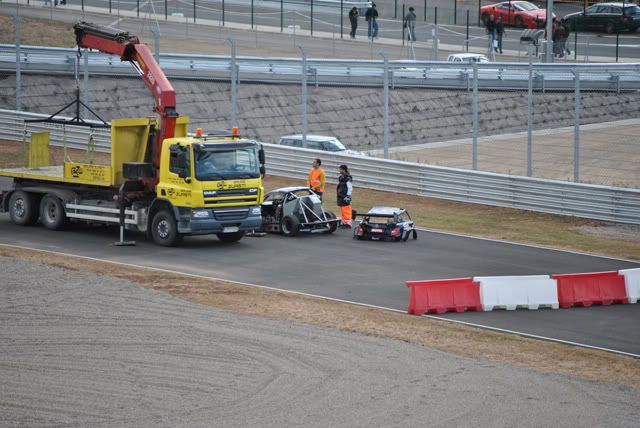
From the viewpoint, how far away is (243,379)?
14383 mm

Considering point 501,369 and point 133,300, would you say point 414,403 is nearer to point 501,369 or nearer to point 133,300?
point 501,369

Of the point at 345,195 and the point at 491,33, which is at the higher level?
the point at 491,33

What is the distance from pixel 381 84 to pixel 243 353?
2635 cm

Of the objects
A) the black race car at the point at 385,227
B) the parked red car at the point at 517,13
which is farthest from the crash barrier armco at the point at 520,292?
the parked red car at the point at 517,13

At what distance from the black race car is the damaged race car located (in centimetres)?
78

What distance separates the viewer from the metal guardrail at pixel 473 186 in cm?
2777

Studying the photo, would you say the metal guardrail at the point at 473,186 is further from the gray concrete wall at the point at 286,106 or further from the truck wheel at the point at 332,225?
the truck wheel at the point at 332,225

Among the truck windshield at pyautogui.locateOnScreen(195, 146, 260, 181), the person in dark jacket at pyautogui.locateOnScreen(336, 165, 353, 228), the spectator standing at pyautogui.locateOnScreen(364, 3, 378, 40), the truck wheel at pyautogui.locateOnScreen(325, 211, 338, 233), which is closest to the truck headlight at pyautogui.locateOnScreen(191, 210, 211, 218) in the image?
the truck windshield at pyautogui.locateOnScreen(195, 146, 260, 181)

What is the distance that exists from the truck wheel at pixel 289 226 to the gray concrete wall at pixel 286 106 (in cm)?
1306

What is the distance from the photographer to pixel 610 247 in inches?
989

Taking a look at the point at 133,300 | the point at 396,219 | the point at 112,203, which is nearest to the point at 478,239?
the point at 396,219

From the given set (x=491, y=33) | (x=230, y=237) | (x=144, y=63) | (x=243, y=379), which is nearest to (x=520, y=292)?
(x=243, y=379)

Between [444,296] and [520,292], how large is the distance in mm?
1291

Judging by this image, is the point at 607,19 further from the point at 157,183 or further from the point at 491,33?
the point at 157,183
